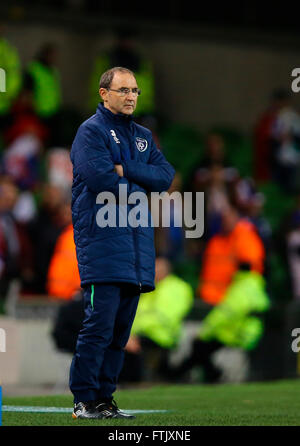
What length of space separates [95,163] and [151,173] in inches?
15.5

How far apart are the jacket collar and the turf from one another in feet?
5.96

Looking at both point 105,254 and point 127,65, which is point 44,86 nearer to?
point 127,65

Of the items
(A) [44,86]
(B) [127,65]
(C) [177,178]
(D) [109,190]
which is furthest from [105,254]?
(B) [127,65]

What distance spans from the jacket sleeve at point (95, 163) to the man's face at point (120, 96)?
0.23 m

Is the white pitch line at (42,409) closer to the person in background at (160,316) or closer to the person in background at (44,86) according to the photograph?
the person in background at (160,316)

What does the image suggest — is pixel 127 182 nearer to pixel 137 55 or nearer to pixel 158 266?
pixel 158 266

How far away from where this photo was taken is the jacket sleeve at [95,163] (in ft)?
25.2

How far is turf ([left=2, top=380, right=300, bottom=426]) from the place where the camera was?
775cm

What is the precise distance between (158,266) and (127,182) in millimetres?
6159

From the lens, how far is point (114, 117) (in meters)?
7.97

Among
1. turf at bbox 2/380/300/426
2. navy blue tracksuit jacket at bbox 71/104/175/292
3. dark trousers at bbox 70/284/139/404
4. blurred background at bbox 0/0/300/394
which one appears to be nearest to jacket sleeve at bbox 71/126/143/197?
navy blue tracksuit jacket at bbox 71/104/175/292

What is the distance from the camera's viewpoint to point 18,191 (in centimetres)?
1686

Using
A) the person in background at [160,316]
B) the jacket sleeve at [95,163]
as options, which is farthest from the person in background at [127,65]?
the jacket sleeve at [95,163]
